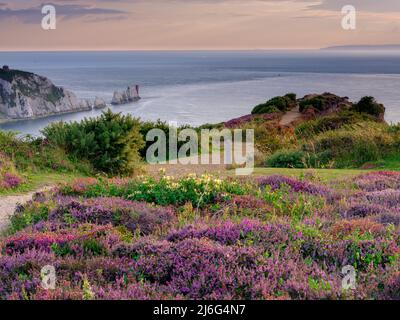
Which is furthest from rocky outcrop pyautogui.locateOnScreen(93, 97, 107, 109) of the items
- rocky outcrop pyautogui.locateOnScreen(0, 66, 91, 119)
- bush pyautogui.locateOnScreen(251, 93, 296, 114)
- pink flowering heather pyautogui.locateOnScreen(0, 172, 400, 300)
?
pink flowering heather pyautogui.locateOnScreen(0, 172, 400, 300)

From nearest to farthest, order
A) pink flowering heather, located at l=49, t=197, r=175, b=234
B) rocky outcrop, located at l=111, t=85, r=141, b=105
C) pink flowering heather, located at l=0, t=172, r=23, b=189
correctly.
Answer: pink flowering heather, located at l=49, t=197, r=175, b=234
pink flowering heather, located at l=0, t=172, r=23, b=189
rocky outcrop, located at l=111, t=85, r=141, b=105

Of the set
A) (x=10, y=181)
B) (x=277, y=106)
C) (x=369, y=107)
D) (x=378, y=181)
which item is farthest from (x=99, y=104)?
(x=378, y=181)

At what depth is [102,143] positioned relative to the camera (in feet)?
62.1

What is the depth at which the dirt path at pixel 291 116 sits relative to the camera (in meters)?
39.6

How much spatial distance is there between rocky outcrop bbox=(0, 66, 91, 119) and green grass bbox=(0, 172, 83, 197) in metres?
87.6

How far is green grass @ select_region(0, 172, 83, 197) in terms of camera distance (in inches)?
570

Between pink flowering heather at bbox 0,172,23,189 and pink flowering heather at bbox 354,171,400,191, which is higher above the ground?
pink flowering heather at bbox 354,171,400,191

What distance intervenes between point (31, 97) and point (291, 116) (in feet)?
254

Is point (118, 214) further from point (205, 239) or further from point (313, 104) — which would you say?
point (313, 104)

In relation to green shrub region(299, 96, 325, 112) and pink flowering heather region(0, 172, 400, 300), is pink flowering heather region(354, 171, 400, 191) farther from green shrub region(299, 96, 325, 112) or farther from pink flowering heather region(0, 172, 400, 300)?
green shrub region(299, 96, 325, 112)

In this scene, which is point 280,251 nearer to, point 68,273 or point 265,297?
point 265,297
